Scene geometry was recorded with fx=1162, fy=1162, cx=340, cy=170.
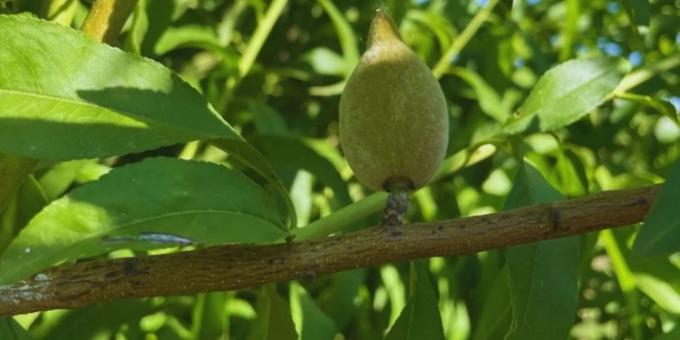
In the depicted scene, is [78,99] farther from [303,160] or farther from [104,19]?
[303,160]

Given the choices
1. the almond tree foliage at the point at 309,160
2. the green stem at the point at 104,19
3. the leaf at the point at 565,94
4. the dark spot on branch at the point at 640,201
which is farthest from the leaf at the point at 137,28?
the dark spot on branch at the point at 640,201

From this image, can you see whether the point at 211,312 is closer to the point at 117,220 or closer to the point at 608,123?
the point at 117,220

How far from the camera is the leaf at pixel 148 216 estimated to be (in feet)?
1.30

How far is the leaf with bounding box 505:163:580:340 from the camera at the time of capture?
52 cm

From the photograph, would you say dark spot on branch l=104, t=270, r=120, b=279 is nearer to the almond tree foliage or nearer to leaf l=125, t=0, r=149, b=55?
the almond tree foliage

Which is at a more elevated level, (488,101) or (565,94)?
(565,94)

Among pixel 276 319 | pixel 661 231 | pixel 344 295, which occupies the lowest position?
pixel 344 295

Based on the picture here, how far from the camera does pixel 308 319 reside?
0.64 m

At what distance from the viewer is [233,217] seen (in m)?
0.45

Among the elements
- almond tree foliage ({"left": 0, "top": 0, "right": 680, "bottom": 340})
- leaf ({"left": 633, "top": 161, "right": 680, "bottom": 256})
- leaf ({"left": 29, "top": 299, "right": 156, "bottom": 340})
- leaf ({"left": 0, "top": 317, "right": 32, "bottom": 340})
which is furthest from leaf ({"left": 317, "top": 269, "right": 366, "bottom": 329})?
leaf ({"left": 633, "top": 161, "right": 680, "bottom": 256})

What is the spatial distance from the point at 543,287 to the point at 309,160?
21cm

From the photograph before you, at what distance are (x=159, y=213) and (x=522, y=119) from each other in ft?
0.76

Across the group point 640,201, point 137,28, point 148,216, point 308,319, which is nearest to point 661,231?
point 640,201

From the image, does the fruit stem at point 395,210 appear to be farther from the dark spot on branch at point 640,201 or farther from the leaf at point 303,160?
the leaf at point 303,160
